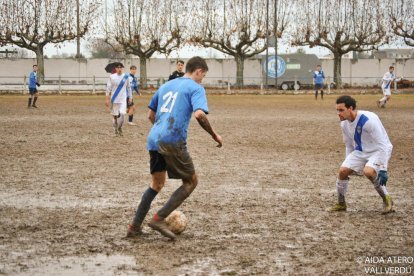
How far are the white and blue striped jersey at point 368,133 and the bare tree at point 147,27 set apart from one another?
5309 cm

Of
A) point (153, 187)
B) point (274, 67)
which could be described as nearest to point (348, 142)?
point (153, 187)

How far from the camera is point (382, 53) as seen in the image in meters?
106

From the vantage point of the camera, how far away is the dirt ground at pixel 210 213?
21.6ft

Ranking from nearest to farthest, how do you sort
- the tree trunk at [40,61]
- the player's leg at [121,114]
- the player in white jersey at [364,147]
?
the player in white jersey at [364,147], the player's leg at [121,114], the tree trunk at [40,61]

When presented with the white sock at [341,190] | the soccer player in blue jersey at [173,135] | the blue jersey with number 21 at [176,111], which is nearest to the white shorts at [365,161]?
the white sock at [341,190]

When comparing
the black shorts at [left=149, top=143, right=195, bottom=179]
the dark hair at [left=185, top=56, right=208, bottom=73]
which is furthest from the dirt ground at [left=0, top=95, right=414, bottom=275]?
the dark hair at [left=185, top=56, right=208, bottom=73]

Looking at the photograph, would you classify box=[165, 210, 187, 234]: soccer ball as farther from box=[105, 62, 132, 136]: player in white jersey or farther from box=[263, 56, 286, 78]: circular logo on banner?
box=[263, 56, 286, 78]: circular logo on banner

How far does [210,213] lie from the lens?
29.3ft

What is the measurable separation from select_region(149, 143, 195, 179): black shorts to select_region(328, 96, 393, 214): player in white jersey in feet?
6.95

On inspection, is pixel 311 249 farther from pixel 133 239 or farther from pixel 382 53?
pixel 382 53

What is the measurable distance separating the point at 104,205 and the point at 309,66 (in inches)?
2080

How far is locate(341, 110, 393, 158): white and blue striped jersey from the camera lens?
8750 mm

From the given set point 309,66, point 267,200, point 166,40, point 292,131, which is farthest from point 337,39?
point 267,200

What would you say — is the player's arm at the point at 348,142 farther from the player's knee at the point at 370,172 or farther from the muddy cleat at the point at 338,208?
the muddy cleat at the point at 338,208
